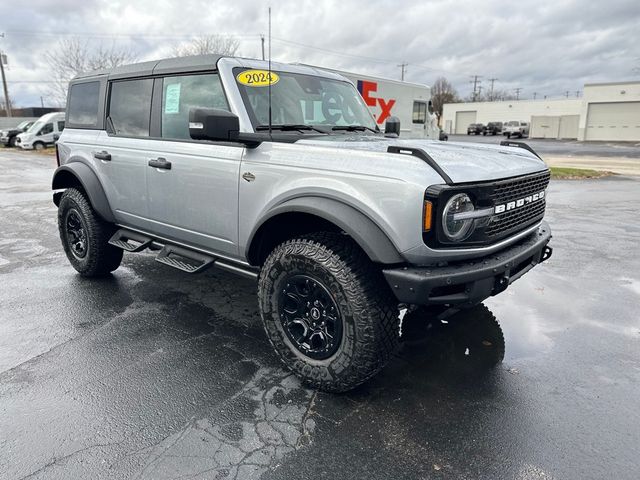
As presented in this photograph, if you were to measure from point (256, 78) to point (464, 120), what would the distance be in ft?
241

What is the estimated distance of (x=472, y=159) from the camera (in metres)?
2.90

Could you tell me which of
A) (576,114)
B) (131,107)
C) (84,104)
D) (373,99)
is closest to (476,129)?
(576,114)

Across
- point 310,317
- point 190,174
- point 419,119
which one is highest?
point 419,119

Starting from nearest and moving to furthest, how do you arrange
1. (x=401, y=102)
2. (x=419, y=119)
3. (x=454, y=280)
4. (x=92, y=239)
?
(x=454, y=280) → (x=92, y=239) → (x=401, y=102) → (x=419, y=119)

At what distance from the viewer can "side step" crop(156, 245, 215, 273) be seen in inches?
147

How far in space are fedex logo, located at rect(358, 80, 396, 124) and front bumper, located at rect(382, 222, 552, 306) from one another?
43.5 feet

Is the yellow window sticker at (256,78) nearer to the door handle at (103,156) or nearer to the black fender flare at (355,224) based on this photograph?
the black fender flare at (355,224)

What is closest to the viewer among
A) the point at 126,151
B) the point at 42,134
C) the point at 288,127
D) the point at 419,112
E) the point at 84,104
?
the point at 288,127

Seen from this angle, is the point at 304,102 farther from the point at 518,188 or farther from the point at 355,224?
the point at 518,188

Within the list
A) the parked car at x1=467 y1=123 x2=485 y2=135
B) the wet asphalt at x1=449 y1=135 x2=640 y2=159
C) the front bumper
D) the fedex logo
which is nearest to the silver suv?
the front bumper

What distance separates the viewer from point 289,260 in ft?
9.70

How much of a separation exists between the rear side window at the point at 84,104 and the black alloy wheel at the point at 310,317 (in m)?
3.15

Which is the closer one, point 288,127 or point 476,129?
point 288,127

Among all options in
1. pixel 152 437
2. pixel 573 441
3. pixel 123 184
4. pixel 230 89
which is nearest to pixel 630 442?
pixel 573 441
